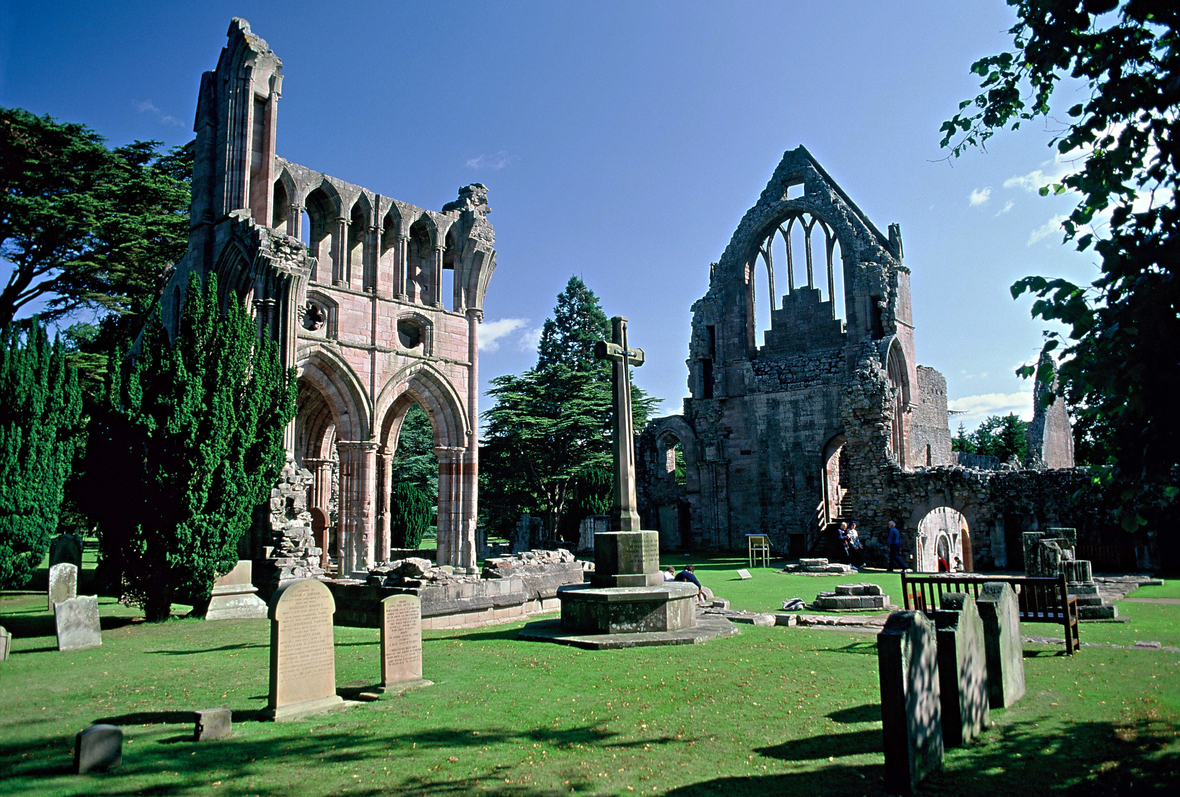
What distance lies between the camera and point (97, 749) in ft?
15.0

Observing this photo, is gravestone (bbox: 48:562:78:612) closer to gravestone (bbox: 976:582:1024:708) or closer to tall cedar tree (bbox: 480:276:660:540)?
gravestone (bbox: 976:582:1024:708)

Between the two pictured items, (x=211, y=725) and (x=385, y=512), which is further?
(x=385, y=512)

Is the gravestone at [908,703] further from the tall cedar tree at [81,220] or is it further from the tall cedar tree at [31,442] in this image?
the tall cedar tree at [81,220]

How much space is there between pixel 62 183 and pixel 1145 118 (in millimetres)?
26766

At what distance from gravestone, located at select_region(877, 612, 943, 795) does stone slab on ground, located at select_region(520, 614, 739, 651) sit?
15.0 feet

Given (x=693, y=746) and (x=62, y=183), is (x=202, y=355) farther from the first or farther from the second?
(x=62, y=183)

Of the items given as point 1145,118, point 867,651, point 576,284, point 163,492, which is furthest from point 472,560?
point 576,284

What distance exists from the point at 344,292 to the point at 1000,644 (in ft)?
64.2

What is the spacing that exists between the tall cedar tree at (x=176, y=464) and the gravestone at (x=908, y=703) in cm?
1116

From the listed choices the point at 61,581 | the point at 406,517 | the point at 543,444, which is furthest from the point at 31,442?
the point at 543,444

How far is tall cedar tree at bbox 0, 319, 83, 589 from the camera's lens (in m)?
11.8

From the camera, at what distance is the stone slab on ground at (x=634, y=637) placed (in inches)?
342

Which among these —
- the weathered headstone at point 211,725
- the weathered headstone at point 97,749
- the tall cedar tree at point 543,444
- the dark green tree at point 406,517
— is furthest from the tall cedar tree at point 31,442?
the tall cedar tree at point 543,444

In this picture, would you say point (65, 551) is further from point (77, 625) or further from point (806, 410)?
point (806, 410)
